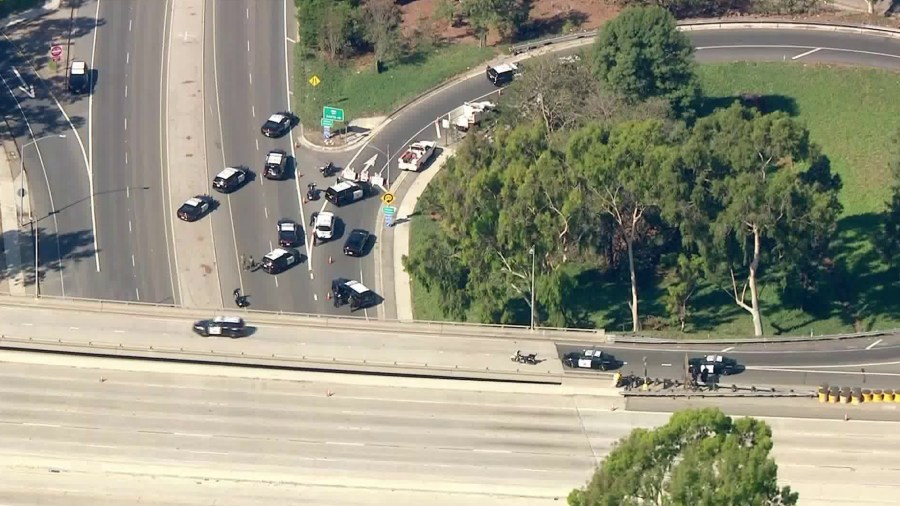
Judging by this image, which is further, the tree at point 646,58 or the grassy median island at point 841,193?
the tree at point 646,58

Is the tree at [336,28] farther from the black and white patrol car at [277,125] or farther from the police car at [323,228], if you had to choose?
the police car at [323,228]

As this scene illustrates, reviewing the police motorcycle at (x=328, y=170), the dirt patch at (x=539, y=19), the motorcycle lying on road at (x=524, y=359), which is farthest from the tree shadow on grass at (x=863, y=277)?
the police motorcycle at (x=328, y=170)

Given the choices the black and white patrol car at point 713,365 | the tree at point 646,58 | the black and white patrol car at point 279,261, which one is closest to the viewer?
the black and white patrol car at point 713,365

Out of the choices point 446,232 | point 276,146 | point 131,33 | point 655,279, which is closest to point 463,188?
point 446,232

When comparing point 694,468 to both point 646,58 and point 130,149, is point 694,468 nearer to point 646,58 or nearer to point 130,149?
point 646,58

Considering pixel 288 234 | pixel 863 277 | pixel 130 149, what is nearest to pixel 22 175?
pixel 130 149

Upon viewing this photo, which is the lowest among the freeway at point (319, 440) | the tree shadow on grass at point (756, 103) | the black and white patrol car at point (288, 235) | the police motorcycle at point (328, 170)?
the freeway at point (319, 440)
